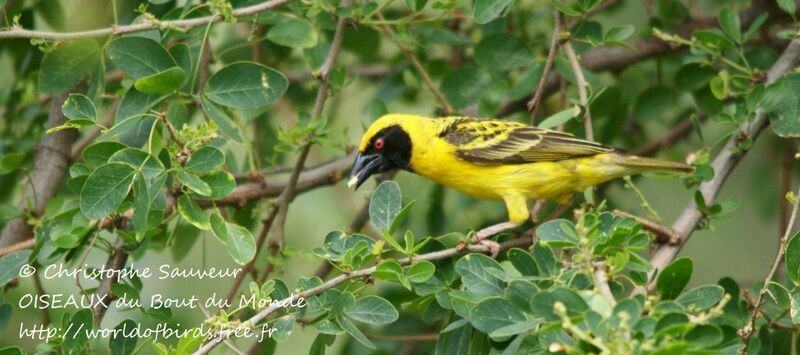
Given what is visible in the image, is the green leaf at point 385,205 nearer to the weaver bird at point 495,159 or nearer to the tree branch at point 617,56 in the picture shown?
the weaver bird at point 495,159

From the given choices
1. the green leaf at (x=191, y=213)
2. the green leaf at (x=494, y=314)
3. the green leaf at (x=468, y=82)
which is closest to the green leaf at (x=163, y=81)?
the green leaf at (x=191, y=213)

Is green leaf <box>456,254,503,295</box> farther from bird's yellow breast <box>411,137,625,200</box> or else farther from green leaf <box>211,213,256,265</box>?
bird's yellow breast <box>411,137,625,200</box>

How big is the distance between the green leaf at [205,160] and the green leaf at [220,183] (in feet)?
0.25

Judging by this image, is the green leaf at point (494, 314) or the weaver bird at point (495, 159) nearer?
the green leaf at point (494, 314)

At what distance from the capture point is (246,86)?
11.4 ft

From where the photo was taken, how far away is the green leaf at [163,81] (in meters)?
3.14

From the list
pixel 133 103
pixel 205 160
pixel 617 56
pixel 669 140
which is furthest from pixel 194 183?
pixel 669 140

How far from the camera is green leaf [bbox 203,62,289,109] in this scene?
11.4ft

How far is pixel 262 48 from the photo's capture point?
5.23 metres

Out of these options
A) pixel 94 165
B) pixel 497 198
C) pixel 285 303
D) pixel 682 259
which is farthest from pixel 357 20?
pixel 682 259

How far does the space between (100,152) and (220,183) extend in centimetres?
38

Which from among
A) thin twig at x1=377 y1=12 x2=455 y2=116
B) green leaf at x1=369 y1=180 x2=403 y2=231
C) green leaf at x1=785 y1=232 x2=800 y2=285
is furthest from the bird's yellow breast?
green leaf at x1=785 y1=232 x2=800 y2=285

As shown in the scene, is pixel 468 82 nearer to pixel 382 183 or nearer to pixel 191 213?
pixel 382 183

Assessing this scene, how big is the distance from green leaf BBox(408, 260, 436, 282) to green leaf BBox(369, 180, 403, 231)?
199 mm
